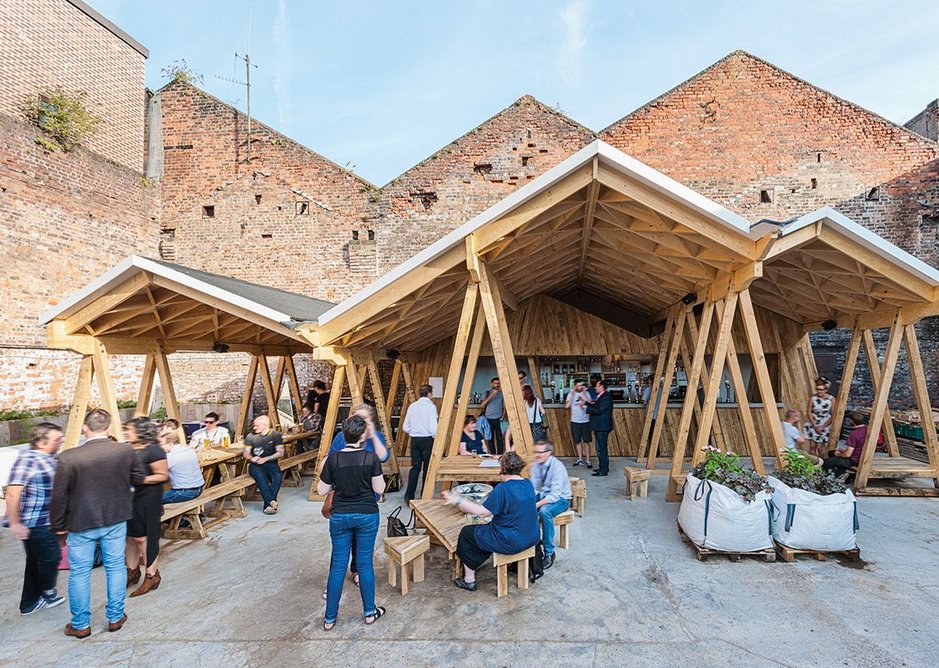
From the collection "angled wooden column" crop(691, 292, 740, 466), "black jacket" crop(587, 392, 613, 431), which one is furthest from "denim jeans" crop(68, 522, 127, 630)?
"black jacket" crop(587, 392, 613, 431)

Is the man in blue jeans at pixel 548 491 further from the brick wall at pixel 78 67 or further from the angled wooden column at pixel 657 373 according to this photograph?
the brick wall at pixel 78 67

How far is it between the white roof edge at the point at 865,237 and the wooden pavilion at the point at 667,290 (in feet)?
0.06

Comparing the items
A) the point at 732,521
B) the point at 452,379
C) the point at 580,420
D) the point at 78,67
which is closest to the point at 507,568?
the point at 732,521

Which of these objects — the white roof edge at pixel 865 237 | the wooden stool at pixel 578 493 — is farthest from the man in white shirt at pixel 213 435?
the white roof edge at pixel 865 237

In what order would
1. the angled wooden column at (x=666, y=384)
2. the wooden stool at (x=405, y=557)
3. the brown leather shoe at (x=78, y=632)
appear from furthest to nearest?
1. the angled wooden column at (x=666, y=384)
2. the wooden stool at (x=405, y=557)
3. the brown leather shoe at (x=78, y=632)

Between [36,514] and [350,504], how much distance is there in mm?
2442

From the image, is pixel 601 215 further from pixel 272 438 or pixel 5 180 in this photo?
pixel 5 180

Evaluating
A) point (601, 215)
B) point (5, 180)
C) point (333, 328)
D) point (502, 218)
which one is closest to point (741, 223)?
point (601, 215)

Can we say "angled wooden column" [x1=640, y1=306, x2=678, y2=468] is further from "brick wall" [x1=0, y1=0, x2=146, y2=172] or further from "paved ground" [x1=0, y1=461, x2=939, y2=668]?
"brick wall" [x1=0, y1=0, x2=146, y2=172]

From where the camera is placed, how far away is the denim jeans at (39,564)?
3744 millimetres

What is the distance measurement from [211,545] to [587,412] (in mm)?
5701

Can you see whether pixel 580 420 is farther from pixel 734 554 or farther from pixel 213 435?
pixel 213 435

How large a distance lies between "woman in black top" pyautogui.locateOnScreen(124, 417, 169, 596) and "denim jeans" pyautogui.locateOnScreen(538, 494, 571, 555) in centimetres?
320

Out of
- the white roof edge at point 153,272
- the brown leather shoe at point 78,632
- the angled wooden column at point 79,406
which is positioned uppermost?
the white roof edge at point 153,272
